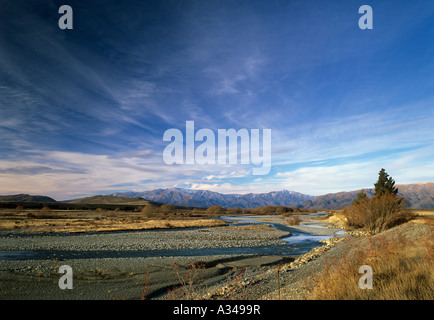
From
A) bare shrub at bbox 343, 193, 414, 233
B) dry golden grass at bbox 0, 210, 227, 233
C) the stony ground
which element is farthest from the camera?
dry golden grass at bbox 0, 210, 227, 233

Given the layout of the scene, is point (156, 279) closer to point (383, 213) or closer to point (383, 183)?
point (383, 213)

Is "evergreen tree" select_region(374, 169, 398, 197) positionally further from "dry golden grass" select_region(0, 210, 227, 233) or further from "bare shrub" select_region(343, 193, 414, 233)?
"dry golden grass" select_region(0, 210, 227, 233)

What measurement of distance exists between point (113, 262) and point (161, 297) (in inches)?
353

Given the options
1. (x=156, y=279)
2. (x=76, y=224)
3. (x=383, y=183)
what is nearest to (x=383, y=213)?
(x=383, y=183)

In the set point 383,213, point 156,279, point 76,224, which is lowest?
point 76,224

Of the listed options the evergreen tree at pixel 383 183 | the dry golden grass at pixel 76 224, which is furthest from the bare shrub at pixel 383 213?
the dry golden grass at pixel 76 224

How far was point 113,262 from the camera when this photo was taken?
61.1 feet

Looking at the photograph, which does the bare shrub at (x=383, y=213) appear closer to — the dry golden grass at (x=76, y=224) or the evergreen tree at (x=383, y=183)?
the evergreen tree at (x=383, y=183)

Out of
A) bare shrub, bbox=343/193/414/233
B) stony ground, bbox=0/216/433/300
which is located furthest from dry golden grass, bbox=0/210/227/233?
bare shrub, bbox=343/193/414/233

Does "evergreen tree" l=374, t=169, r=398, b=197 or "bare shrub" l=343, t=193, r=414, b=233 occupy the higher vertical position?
"evergreen tree" l=374, t=169, r=398, b=197
